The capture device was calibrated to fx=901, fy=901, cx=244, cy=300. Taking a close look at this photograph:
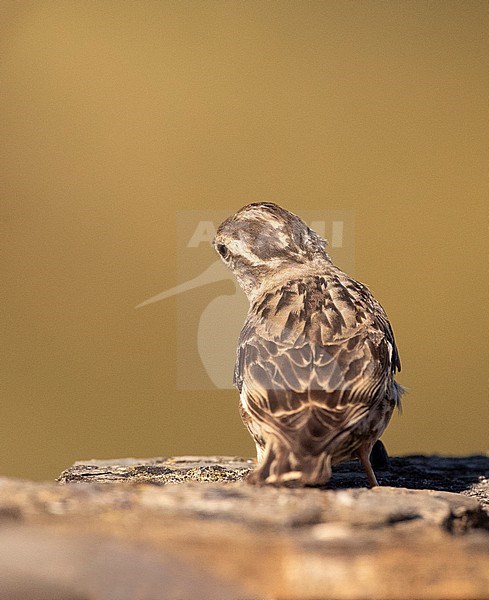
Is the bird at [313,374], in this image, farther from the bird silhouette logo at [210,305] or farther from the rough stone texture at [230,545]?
the rough stone texture at [230,545]

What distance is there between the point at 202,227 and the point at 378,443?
248 cm

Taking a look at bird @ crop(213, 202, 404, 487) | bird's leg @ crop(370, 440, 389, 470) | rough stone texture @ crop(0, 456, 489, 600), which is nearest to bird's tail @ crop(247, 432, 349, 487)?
bird @ crop(213, 202, 404, 487)

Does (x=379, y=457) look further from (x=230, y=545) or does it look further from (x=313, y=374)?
(x=230, y=545)

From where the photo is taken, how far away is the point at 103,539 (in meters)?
2.52

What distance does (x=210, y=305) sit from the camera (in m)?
6.99

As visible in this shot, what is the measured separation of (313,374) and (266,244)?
1.80 meters

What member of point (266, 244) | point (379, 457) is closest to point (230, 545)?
point (379, 457)

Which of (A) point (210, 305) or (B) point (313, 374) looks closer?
(B) point (313, 374)

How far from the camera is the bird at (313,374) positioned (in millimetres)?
4168

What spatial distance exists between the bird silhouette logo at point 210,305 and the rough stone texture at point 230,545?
10.5 ft

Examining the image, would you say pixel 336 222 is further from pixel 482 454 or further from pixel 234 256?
pixel 482 454

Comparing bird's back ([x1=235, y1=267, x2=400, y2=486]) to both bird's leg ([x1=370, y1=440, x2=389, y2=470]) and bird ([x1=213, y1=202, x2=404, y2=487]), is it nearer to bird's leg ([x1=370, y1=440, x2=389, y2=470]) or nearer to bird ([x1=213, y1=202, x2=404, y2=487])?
bird ([x1=213, y1=202, x2=404, y2=487])

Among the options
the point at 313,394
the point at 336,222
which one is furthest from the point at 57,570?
the point at 336,222

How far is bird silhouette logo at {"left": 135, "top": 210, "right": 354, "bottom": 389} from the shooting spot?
258 inches
